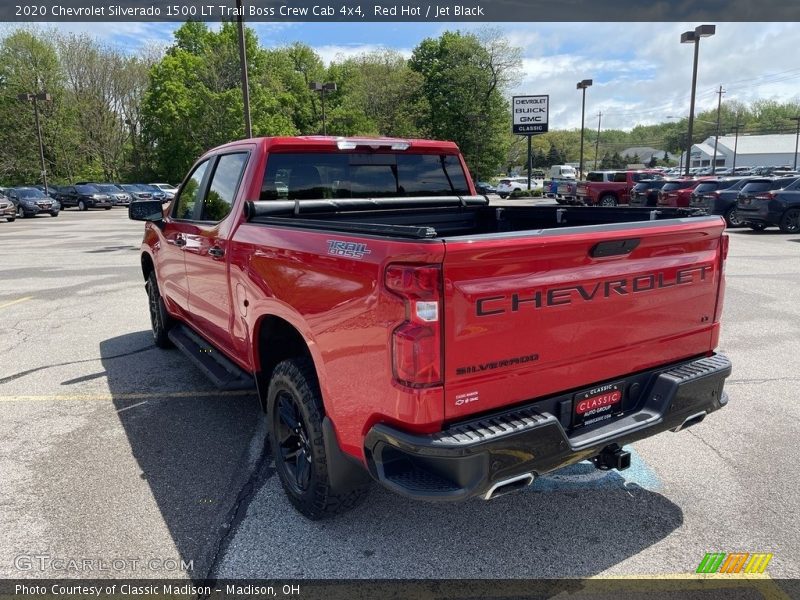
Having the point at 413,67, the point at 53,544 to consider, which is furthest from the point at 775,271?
the point at 413,67

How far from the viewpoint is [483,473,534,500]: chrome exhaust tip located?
7.85 feet

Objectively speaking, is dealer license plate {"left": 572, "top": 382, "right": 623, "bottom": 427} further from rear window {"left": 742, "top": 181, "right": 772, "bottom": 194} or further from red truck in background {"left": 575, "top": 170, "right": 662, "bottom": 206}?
red truck in background {"left": 575, "top": 170, "right": 662, "bottom": 206}

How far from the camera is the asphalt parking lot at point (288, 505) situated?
285 cm

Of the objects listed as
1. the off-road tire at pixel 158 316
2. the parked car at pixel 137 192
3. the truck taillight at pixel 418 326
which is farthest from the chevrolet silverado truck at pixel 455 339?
the parked car at pixel 137 192

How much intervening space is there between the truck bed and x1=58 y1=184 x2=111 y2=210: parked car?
3932 cm

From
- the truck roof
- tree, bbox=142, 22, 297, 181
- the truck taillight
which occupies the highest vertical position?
tree, bbox=142, 22, 297, 181

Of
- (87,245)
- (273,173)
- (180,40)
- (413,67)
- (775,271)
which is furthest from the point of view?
(413,67)

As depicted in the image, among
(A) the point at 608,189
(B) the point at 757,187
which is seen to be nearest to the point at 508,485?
(B) the point at 757,187

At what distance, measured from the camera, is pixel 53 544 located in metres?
3.01

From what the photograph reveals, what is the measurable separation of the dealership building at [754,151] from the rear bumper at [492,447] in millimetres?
108337

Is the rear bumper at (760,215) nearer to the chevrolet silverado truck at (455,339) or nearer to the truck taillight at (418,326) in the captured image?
the chevrolet silverado truck at (455,339)

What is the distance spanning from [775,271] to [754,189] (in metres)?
9.01

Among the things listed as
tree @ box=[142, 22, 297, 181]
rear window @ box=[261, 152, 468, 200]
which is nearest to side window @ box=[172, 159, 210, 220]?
rear window @ box=[261, 152, 468, 200]

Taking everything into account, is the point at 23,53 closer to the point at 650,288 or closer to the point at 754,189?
the point at 754,189
